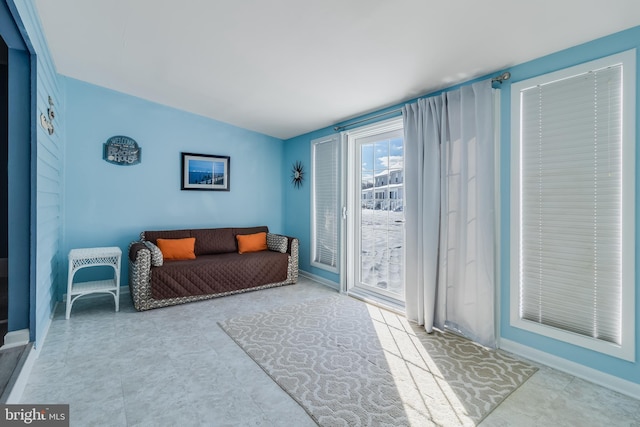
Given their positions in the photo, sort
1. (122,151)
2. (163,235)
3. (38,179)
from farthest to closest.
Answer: (163,235)
(122,151)
(38,179)

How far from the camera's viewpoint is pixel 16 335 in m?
2.19

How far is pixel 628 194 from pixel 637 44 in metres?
0.92

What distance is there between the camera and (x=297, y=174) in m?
4.99

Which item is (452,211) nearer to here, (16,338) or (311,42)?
(311,42)

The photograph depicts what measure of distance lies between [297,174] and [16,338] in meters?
3.64

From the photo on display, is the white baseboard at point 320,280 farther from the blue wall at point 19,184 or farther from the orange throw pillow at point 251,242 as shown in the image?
the blue wall at point 19,184

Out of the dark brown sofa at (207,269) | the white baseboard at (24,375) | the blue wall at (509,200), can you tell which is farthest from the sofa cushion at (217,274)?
the blue wall at (509,200)

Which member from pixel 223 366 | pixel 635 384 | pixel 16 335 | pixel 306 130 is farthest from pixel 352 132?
pixel 16 335

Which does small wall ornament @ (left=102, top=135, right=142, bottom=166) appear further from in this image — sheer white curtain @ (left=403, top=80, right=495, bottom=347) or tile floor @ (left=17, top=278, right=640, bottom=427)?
sheer white curtain @ (left=403, top=80, right=495, bottom=347)

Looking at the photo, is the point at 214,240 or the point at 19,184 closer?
the point at 19,184

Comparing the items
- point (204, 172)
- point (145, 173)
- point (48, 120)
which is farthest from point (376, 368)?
point (145, 173)

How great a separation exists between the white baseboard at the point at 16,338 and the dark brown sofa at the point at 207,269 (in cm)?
104

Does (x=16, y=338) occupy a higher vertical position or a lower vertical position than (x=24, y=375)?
higher

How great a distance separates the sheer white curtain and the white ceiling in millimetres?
335
